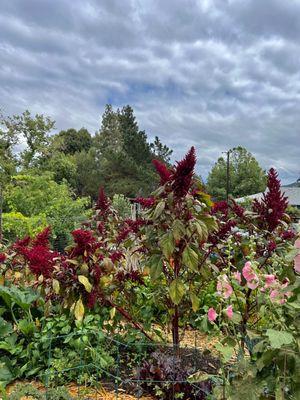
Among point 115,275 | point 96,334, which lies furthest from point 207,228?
point 96,334

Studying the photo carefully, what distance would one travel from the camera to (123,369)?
2582 mm

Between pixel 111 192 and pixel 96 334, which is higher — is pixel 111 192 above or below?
above

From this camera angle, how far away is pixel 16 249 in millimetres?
3141

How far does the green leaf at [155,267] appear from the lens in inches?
91.8

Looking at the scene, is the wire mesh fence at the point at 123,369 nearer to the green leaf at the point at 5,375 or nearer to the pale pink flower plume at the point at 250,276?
the green leaf at the point at 5,375

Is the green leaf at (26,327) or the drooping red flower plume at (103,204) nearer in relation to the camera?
the green leaf at (26,327)

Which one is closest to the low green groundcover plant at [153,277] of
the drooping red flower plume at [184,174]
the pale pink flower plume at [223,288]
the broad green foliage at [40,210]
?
the drooping red flower plume at [184,174]

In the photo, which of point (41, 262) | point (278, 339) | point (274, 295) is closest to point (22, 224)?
point (41, 262)

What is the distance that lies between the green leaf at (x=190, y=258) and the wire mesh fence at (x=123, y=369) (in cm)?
50

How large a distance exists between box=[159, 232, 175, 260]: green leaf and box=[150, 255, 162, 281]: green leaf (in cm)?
13

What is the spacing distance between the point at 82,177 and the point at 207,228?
26.5 meters

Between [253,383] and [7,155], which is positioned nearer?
[253,383]

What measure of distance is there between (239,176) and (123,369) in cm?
3308

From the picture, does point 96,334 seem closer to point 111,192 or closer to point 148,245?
point 148,245
